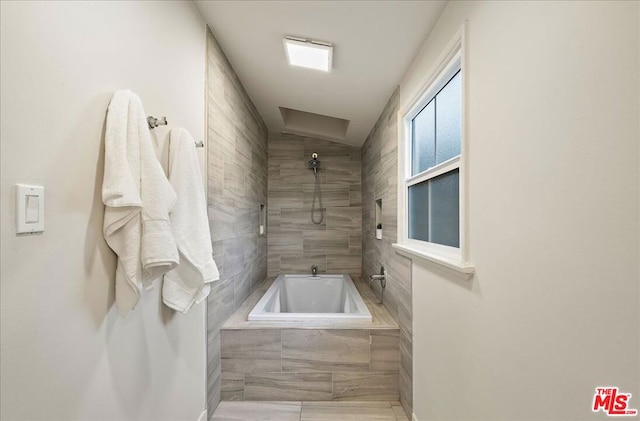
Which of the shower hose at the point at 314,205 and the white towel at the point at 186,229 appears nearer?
the white towel at the point at 186,229

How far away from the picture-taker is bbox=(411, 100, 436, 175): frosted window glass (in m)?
1.64

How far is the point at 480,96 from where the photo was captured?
102 cm

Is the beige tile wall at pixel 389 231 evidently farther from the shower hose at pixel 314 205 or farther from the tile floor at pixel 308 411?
the shower hose at pixel 314 205

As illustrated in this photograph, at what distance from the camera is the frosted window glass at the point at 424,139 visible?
164 cm

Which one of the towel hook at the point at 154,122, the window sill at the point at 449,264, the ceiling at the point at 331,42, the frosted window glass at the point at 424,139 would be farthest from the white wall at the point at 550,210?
the towel hook at the point at 154,122

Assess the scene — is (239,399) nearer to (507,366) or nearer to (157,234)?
(157,234)

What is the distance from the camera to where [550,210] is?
0.70 meters

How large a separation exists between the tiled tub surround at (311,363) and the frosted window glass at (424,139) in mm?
1167

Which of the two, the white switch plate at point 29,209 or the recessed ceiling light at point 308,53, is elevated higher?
the recessed ceiling light at point 308,53

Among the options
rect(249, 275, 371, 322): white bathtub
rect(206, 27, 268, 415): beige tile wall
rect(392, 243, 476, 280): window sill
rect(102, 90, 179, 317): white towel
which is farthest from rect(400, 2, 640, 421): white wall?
rect(249, 275, 371, 322): white bathtub

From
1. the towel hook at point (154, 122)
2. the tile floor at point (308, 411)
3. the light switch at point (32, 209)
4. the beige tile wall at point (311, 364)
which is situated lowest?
the tile floor at point (308, 411)

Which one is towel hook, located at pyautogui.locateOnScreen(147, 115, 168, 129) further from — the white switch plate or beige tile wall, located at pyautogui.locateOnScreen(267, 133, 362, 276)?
beige tile wall, located at pyautogui.locateOnScreen(267, 133, 362, 276)

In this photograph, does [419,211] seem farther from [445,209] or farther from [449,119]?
[449,119]

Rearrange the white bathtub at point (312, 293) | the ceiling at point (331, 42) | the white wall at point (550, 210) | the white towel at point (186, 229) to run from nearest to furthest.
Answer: the white wall at point (550, 210) → the white towel at point (186, 229) → the ceiling at point (331, 42) → the white bathtub at point (312, 293)
